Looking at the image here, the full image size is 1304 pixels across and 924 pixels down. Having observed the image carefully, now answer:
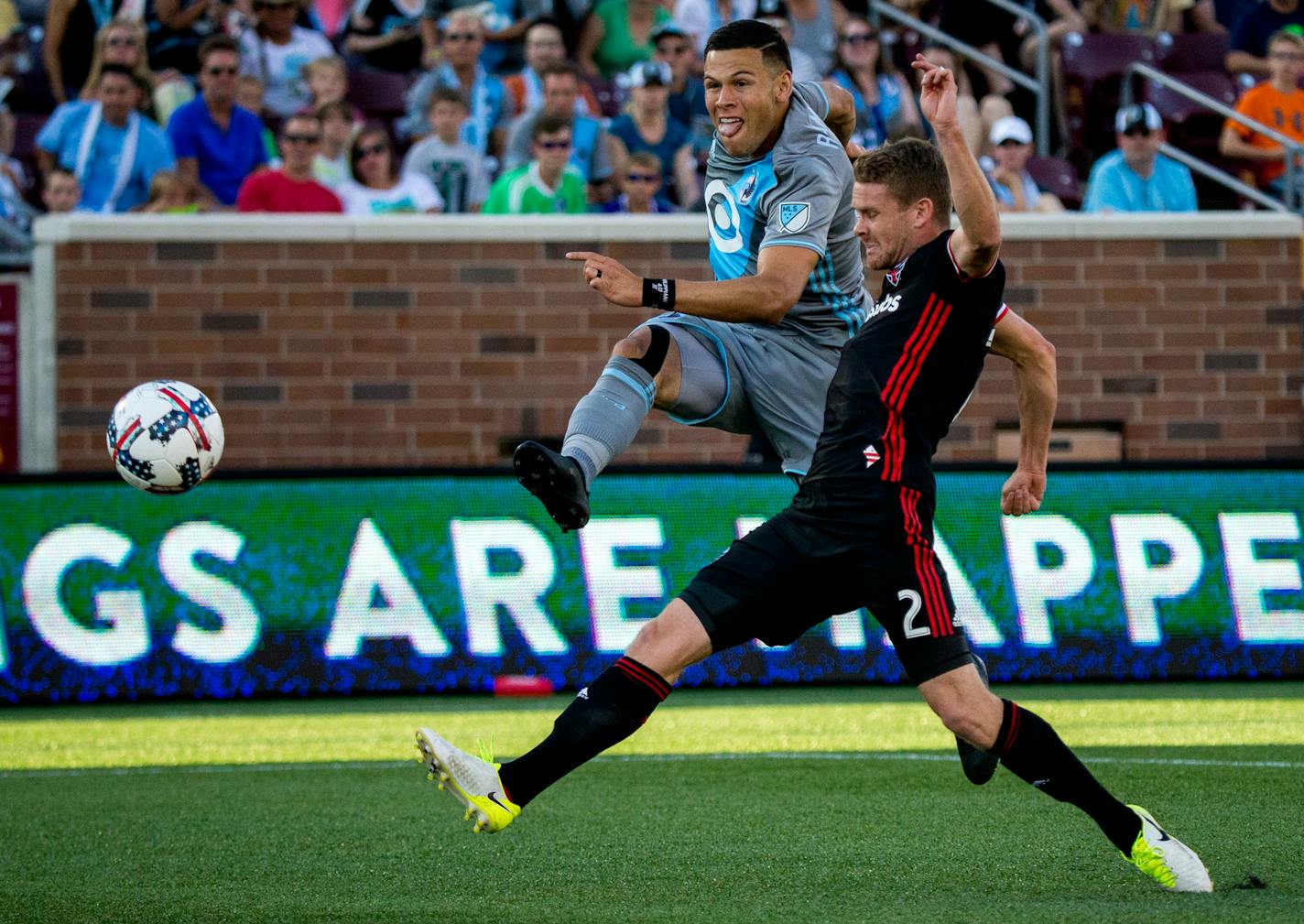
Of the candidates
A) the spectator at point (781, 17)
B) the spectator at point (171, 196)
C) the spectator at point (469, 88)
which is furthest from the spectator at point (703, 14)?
the spectator at point (171, 196)

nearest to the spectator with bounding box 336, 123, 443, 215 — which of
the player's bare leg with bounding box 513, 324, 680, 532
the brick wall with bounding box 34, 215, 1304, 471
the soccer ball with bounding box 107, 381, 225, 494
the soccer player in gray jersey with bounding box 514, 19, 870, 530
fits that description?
the brick wall with bounding box 34, 215, 1304, 471

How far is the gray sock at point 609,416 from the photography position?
5.71 meters

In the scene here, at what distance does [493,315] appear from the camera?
14031mm

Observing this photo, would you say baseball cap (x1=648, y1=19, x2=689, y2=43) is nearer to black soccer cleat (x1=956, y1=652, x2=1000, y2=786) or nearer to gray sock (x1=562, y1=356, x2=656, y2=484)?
gray sock (x1=562, y1=356, x2=656, y2=484)

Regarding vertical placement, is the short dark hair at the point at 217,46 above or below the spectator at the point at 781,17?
below

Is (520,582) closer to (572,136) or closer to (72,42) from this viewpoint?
(572,136)

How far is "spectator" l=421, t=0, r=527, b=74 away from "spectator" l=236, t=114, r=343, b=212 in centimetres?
205

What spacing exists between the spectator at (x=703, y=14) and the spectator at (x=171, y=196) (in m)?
4.33

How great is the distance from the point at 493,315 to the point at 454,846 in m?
7.94

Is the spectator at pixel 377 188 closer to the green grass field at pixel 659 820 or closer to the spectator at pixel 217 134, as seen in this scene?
the spectator at pixel 217 134

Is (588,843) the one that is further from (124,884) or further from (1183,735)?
(1183,735)

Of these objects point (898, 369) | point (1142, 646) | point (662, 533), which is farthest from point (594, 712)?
point (1142, 646)

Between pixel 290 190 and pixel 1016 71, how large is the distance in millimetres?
6269

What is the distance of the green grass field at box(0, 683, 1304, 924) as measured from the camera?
5.31m
